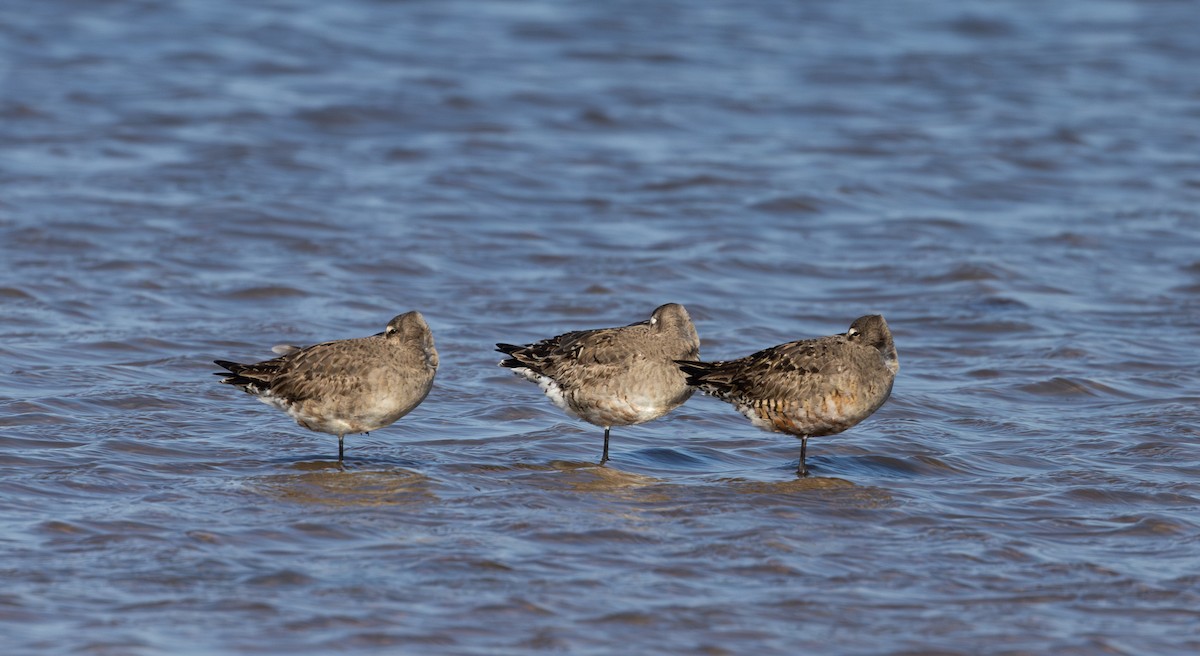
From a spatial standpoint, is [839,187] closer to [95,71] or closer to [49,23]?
[95,71]

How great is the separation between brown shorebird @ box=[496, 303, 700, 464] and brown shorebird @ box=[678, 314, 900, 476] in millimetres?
173

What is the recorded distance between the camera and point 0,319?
12.1 m

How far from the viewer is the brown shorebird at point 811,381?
Answer: 356 inches

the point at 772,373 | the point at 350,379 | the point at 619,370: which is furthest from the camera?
the point at 619,370

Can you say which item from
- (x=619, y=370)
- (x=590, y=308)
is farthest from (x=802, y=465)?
(x=590, y=308)

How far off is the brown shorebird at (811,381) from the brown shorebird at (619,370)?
0.17 metres

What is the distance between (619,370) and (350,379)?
1.60 metres

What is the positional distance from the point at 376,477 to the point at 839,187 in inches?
407

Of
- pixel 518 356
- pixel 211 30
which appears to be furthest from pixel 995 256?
pixel 211 30

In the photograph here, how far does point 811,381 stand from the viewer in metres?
9.05

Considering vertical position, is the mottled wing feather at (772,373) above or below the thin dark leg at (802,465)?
above

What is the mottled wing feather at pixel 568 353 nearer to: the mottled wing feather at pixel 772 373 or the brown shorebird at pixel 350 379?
the mottled wing feather at pixel 772 373

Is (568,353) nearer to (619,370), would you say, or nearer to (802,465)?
(619,370)

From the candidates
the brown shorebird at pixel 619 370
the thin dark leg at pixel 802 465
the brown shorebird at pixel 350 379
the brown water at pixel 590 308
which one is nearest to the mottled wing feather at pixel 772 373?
the brown shorebird at pixel 619 370
